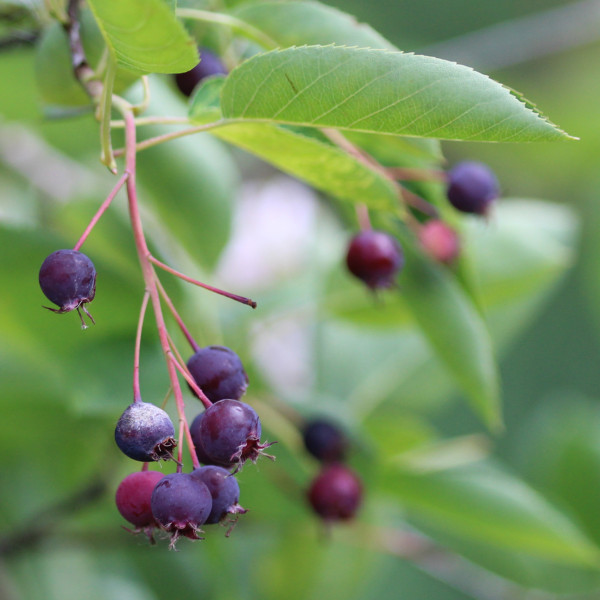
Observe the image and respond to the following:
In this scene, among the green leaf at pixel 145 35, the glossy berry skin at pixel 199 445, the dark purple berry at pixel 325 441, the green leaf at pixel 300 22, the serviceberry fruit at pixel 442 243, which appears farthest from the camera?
the dark purple berry at pixel 325 441

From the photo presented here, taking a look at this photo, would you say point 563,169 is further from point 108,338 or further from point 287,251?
point 108,338

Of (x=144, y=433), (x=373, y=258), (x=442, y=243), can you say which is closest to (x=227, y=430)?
(x=144, y=433)

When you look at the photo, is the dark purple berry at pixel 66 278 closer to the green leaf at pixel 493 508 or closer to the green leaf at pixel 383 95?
the green leaf at pixel 383 95

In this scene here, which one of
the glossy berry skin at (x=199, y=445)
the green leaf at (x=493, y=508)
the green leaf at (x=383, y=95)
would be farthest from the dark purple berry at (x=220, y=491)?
the green leaf at (x=493, y=508)

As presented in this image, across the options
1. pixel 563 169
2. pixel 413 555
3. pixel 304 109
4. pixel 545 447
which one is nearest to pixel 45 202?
pixel 413 555

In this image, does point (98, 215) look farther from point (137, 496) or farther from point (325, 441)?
point (325, 441)
